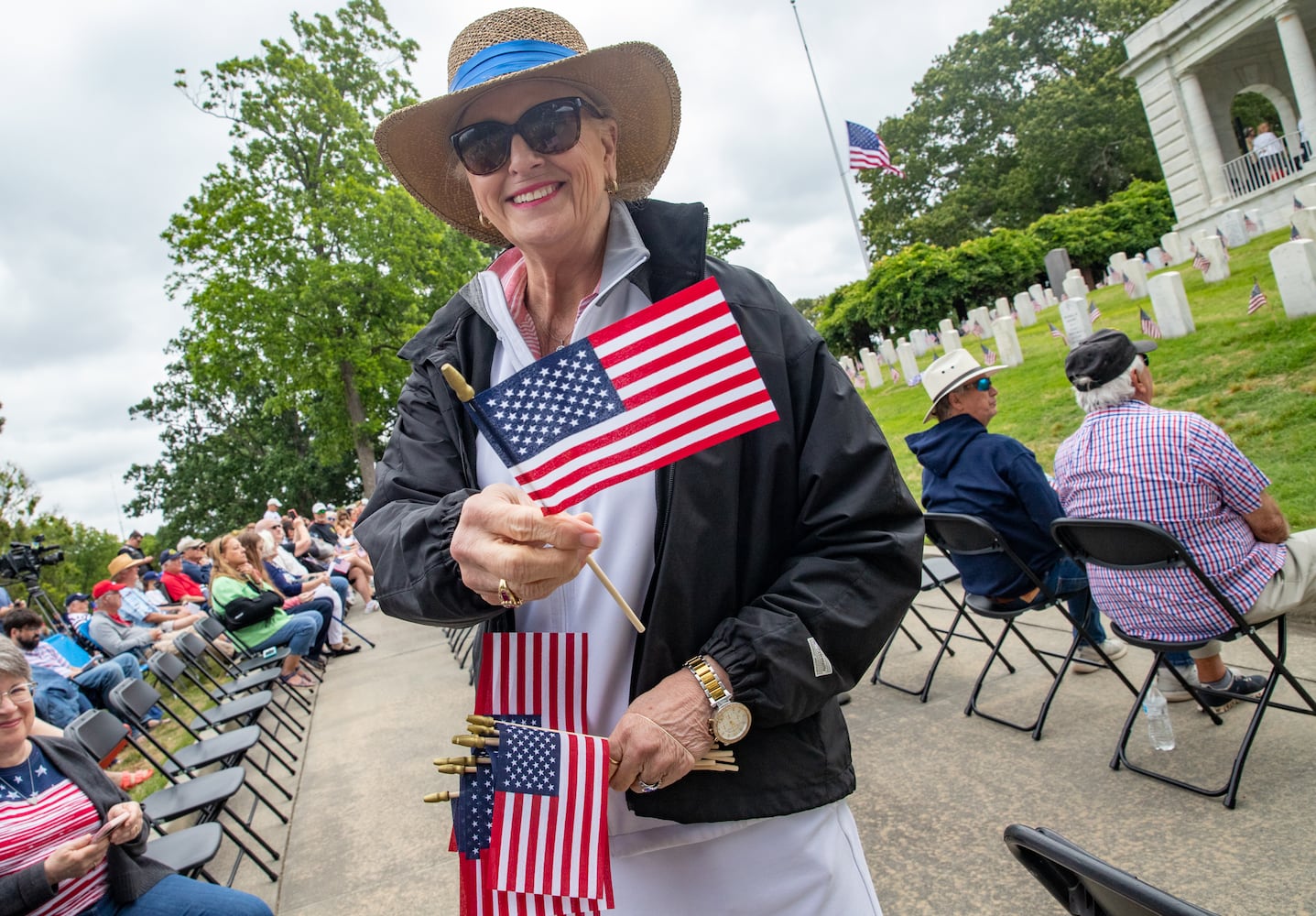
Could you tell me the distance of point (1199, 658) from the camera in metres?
3.76

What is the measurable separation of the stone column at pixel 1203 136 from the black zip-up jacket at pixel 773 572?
27.0 m

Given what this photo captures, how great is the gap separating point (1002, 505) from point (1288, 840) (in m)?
1.90

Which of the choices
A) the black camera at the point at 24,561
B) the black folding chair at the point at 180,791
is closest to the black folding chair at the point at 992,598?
the black folding chair at the point at 180,791

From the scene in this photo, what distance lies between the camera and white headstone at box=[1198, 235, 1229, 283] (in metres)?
13.1

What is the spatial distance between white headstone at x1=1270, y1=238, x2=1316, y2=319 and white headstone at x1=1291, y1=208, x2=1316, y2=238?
6277 millimetres

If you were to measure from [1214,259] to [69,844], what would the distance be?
15.8m

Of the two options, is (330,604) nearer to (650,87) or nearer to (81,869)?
(81,869)

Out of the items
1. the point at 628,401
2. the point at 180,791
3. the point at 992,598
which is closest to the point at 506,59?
the point at 628,401

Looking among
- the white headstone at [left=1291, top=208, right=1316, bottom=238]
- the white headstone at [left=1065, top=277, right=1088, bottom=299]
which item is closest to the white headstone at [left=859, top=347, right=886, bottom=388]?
the white headstone at [left=1065, top=277, right=1088, bottom=299]

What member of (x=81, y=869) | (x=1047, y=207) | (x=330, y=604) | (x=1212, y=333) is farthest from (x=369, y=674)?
(x=1047, y=207)

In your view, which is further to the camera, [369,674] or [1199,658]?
[369,674]

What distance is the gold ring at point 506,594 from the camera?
1.09 meters

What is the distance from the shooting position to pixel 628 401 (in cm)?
124

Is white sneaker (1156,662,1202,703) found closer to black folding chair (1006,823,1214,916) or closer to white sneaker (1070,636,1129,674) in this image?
white sneaker (1070,636,1129,674)
